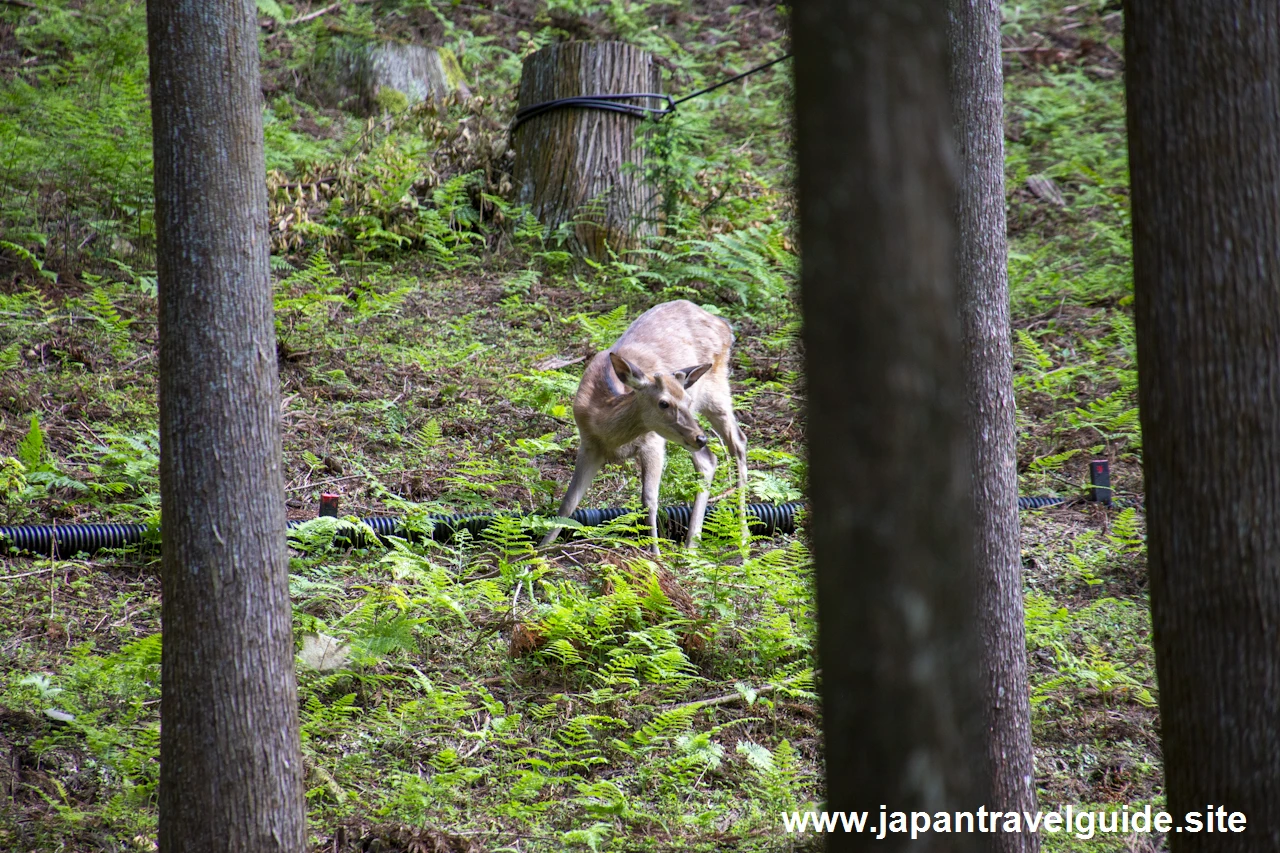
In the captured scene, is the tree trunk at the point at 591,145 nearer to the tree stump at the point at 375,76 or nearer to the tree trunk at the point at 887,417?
the tree stump at the point at 375,76

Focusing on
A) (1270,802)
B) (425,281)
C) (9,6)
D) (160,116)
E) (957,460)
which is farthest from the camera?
(9,6)

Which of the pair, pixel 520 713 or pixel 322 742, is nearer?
pixel 322 742

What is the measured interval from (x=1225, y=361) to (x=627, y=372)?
4.87m

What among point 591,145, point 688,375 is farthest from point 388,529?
point 591,145

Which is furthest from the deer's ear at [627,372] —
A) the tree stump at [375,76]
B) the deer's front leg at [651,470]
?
the tree stump at [375,76]

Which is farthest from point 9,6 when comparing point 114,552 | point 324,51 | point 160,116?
point 160,116

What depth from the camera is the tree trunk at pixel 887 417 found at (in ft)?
4.12

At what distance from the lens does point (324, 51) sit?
1464cm

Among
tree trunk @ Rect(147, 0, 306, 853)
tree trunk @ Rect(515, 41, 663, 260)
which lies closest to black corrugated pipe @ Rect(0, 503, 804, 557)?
tree trunk @ Rect(147, 0, 306, 853)

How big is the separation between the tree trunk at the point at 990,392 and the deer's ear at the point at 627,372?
3733 mm

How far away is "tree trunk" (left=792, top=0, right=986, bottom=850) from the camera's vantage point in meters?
1.25

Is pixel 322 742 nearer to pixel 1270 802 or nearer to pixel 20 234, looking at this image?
pixel 1270 802

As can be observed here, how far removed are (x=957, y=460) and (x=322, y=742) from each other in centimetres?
377

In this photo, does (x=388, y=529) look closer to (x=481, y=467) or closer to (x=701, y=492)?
(x=481, y=467)
